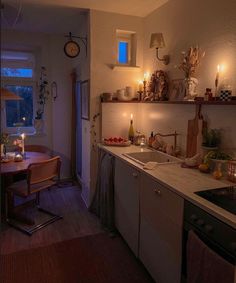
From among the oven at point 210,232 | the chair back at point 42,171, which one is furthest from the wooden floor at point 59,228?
the oven at point 210,232

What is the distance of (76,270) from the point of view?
2092 millimetres

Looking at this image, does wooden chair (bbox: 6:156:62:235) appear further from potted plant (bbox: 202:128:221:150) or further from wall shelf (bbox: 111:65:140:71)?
potted plant (bbox: 202:128:221:150)

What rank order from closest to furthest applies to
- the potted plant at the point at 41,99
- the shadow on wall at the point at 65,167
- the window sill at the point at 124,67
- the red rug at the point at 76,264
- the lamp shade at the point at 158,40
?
the red rug at the point at 76,264, the lamp shade at the point at 158,40, the window sill at the point at 124,67, the potted plant at the point at 41,99, the shadow on wall at the point at 65,167

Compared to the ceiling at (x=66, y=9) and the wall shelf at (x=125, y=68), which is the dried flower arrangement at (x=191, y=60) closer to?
the ceiling at (x=66, y=9)

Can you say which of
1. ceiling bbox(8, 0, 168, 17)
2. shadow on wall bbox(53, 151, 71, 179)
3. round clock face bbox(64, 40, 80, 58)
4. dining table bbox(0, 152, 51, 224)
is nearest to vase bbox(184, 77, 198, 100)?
ceiling bbox(8, 0, 168, 17)

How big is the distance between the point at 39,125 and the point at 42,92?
54 centimetres

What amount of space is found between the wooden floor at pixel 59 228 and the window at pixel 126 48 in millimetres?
1998

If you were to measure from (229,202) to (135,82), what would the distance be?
2198 mm

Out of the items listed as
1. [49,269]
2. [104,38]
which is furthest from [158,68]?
[49,269]

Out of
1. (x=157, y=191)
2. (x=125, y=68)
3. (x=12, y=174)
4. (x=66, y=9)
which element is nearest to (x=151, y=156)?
(x=157, y=191)

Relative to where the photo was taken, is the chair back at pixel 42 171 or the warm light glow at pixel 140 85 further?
the warm light glow at pixel 140 85

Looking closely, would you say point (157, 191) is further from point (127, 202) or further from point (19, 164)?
point (19, 164)

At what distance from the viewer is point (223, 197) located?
1.39 m

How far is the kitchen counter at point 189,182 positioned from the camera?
1221 millimetres
